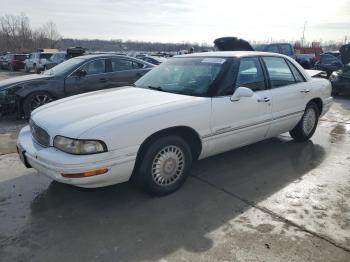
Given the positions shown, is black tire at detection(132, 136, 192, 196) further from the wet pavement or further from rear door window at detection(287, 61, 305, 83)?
rear door window at detection(287, 61, 305, 83)

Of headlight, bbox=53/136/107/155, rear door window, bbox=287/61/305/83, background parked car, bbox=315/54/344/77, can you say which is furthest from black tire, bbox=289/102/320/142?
background parked car, bbox=315/54/344/77

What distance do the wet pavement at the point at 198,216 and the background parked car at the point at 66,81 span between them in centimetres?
305

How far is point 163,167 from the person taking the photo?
3764 millimetres

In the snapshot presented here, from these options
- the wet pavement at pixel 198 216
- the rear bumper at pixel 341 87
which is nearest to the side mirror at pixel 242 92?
the wet pavement at pixel 198 216

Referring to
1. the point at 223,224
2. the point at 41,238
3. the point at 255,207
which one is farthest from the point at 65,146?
the point at 255,207

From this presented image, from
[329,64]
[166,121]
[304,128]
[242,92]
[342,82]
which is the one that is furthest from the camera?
[329,64]

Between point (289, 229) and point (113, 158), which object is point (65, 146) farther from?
point (289, 229)

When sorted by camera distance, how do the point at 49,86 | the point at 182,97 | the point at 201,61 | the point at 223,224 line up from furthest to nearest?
the point at 49,86, the point at 201,61, the point at 182,97, the point at 223,224

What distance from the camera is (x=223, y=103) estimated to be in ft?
13.4

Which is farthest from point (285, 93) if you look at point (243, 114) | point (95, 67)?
point (95, 67)

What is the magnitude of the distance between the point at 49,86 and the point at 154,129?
5125 millimetres

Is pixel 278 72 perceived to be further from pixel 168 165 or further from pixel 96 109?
pixel 96 109

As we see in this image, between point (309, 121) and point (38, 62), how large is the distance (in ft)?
65.3

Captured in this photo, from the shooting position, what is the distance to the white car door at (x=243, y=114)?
160 inches
